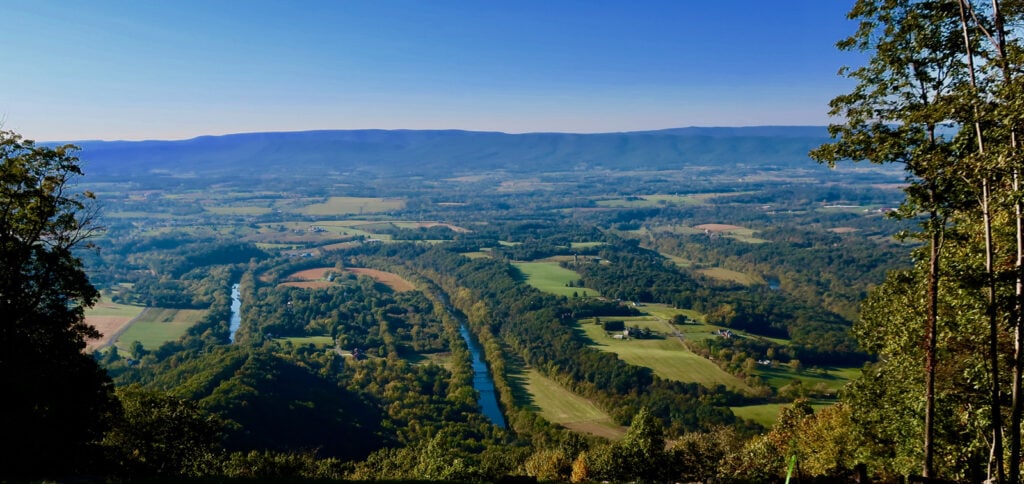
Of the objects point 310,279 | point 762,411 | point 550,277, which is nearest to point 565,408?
point 762,411

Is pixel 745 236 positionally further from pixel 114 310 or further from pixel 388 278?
pixel 114 310

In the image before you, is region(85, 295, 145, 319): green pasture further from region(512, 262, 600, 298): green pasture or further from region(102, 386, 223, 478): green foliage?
region(102, 386, 223, 478): green foliage

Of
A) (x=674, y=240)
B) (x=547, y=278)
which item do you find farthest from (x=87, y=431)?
(x=674, y=240)

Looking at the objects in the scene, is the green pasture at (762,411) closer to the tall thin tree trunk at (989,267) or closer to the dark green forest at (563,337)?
the dark green forest at (563,337)

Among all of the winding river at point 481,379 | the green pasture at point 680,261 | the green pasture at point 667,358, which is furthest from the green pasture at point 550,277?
the green pasture at point 680,261

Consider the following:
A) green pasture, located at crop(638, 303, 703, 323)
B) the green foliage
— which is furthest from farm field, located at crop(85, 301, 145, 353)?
green pasture, located at crop(638, 303, 703, 323)
